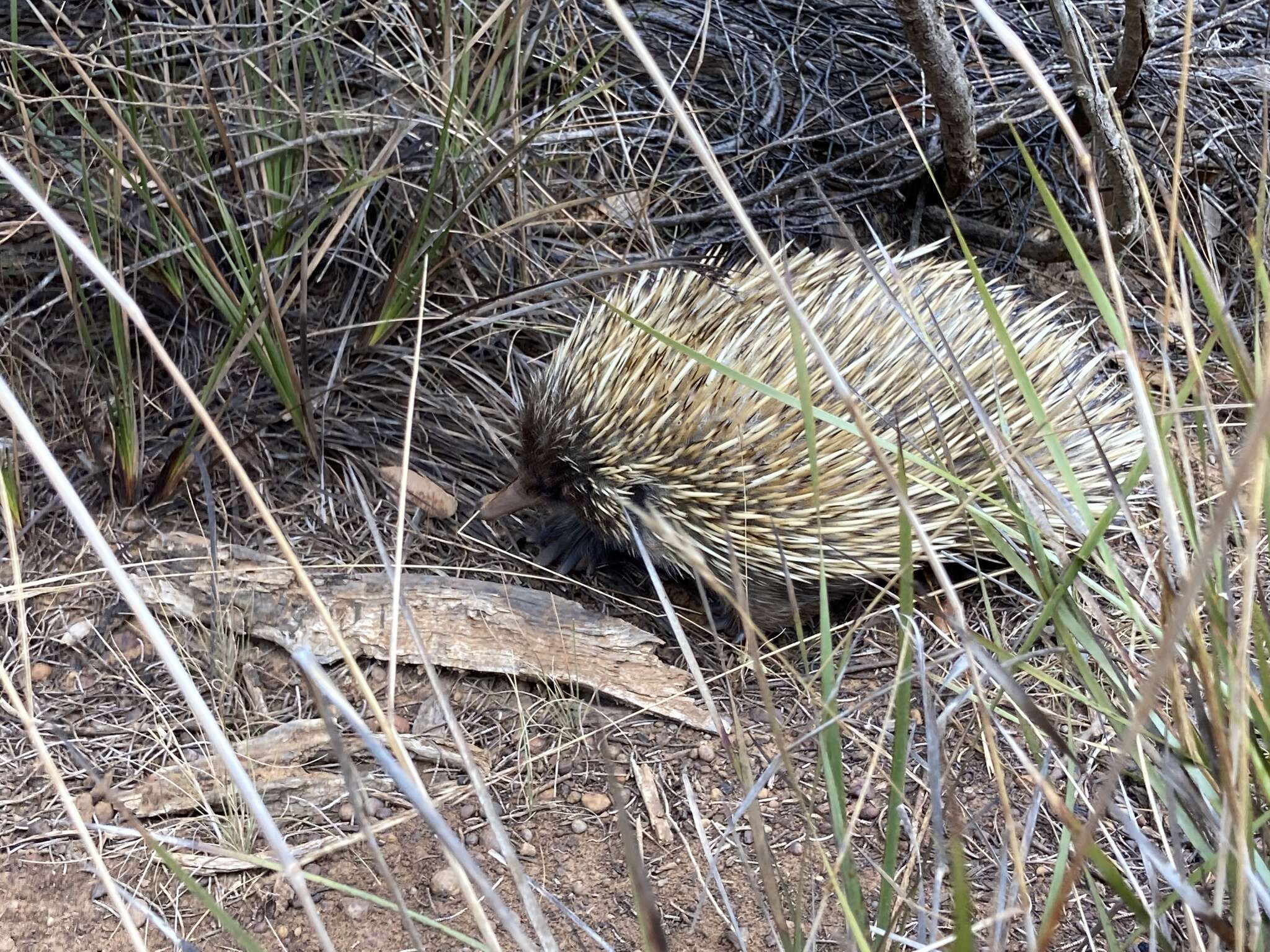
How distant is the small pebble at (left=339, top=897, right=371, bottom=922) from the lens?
1.34 m

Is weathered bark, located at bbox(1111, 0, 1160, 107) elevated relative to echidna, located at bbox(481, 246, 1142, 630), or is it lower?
elevated

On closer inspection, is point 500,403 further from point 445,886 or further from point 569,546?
point 445,886

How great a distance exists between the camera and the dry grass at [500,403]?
1.14 m

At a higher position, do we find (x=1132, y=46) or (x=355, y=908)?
(x=1132, y=46)

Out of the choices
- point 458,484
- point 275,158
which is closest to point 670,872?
point 458,484

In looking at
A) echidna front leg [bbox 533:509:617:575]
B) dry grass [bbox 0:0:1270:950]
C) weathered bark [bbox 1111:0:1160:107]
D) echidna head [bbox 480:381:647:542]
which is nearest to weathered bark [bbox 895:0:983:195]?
dry grass [bbox 0:0:1270:950]

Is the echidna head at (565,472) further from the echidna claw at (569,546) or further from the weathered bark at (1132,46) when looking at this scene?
the weathered bark at (1132,46)

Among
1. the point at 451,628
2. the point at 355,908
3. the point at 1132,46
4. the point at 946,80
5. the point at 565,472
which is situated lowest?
the point at 355,908

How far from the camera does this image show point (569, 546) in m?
1.93

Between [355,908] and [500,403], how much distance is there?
940 millimetres

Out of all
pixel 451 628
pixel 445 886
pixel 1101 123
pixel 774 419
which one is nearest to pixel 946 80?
pixel 1101 123

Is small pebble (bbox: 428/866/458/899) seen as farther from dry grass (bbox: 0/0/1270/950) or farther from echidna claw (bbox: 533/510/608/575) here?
echidna claw (bbox: 533/510/608/575)

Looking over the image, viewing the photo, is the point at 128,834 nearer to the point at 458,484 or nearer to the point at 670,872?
the point at 670,872

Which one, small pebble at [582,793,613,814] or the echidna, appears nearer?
small pebble at [582,793,613,814]
